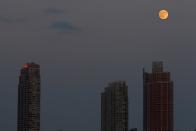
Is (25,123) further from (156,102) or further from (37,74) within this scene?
(156,102)

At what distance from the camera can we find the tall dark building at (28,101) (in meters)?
115

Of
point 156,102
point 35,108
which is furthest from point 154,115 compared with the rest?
point 35,108

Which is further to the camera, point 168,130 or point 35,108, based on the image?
point 35,108

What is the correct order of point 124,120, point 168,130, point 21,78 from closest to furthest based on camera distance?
point 168,130 → point 124,120 → point 21,78

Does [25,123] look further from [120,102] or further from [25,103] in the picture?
[120,102]

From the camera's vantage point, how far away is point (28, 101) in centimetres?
12112

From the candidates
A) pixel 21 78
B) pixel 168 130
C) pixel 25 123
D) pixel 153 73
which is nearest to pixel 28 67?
pixel 21 78

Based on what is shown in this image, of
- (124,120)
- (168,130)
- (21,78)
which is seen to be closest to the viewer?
(168,130)

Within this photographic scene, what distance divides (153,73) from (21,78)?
2412 cm

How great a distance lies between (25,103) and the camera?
121312 mm

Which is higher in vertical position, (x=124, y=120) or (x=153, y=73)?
(x=153, y=73)

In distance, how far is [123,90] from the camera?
121312mm

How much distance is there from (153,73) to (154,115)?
25.6ft

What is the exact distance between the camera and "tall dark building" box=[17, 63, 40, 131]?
11519 cm
